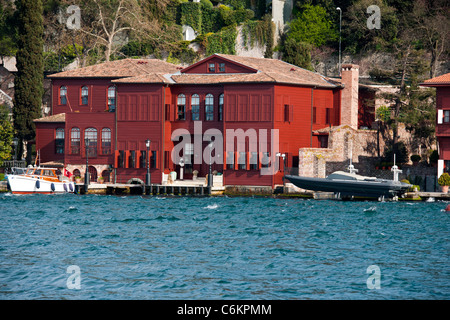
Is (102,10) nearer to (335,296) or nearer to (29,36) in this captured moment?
(29,36)

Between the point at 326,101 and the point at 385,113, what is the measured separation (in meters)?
4.46

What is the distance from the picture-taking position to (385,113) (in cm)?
6600

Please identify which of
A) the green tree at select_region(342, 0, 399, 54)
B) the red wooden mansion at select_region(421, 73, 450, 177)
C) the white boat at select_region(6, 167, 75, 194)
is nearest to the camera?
the red wooden mansion at select_region(421, 73, 450, 177)

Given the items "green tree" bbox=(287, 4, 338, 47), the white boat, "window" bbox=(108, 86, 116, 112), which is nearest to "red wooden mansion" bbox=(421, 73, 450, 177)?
"window" bbox=(108, 86, 116, 112)

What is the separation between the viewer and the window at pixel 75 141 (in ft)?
212

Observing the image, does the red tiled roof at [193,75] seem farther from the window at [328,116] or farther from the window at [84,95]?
the window at [328,116]

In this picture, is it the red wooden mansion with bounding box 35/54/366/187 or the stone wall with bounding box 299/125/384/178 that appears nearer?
the stone wall with bounding box 299/125/384/178

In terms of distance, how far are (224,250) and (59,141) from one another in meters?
35.5

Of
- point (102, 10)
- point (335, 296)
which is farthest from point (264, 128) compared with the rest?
point (335, 296)

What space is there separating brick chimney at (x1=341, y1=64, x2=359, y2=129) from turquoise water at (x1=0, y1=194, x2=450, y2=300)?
1332 centimetres

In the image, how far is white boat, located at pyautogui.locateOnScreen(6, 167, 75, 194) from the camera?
59.3m

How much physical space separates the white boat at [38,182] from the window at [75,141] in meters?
3.69

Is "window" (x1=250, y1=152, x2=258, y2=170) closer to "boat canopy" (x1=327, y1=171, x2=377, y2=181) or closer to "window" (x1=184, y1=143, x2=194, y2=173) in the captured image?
"window" (x1=184, y1=143, x2=194, y2=173)

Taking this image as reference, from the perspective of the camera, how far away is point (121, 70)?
6725 centimetres
